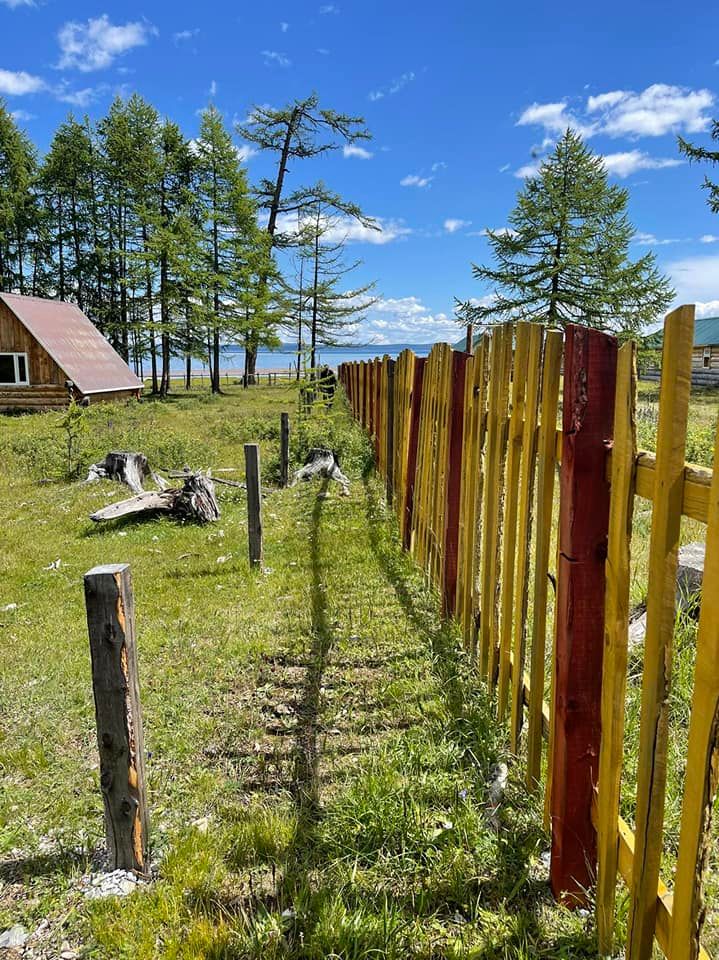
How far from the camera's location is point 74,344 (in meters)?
24.4

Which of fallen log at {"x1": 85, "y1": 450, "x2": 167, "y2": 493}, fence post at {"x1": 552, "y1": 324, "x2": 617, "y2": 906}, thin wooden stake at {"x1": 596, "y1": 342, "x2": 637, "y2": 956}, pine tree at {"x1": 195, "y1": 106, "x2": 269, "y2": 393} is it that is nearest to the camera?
thin wooden stake at {"x1": 596, "y1": 342, "x2": 637, "y2": 956}

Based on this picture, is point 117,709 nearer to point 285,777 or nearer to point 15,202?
point 285,777

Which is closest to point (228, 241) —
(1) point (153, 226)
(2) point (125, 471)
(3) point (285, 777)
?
(1) point (153, 226)

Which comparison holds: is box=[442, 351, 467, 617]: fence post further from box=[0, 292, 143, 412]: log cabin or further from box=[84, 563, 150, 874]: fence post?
box=[0, 292, 143, 412]: log cabin

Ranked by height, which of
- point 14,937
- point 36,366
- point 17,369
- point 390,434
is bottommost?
point 14,937

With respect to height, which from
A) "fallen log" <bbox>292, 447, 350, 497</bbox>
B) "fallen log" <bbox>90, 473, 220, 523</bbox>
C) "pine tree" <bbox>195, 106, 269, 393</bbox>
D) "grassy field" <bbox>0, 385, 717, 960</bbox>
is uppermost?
"pine tree" <bbox>195, 106, 269, 393</bbox>

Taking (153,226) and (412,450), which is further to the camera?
(153,226)

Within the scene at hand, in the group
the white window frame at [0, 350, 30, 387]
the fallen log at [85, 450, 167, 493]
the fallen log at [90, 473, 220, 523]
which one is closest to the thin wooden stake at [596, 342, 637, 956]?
the fallen log at [90, 473, 220, 523]

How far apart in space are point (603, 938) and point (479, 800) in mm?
699

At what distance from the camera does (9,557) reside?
646 centimetres

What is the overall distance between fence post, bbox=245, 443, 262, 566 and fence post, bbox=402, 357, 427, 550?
145 centimetres

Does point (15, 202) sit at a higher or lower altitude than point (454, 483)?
higher

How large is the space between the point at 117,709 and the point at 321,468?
26.0 ft

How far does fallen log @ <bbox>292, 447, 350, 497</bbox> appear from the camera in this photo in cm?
978
